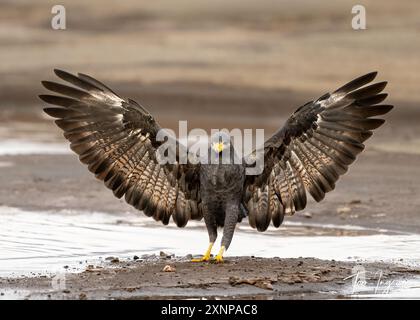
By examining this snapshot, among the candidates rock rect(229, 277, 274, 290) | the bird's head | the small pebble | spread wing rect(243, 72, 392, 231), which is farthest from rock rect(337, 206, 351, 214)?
rock rect(229, 277, 274, 290)

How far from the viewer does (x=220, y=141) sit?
10516mm

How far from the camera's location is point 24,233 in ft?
40.4

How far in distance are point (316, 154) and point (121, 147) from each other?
5.82 feet

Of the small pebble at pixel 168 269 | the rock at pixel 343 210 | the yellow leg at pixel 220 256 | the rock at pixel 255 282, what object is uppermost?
the rock at pixel 343 210

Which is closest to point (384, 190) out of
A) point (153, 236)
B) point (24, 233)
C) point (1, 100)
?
point (153, 236)

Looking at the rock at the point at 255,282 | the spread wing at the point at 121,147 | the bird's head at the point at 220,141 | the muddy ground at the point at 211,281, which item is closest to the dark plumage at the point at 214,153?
the spread wing at the point at 121,147

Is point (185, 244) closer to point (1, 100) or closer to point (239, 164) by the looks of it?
point (239, 164)

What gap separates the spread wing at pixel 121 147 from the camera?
10906mm

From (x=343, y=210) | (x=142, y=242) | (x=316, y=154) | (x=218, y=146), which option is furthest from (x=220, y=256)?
(x=343, y=210)

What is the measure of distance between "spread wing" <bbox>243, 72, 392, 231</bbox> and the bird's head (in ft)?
1.66

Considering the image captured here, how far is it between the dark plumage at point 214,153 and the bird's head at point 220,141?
0.70ft

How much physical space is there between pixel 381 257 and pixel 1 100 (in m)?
12.5

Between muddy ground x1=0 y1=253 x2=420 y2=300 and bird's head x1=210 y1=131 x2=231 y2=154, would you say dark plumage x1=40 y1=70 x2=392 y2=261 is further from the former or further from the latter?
muddy ground x1=0 y1=253 x2=420 y2=300

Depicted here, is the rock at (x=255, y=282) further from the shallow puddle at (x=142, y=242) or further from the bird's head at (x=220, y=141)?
the shallow puddle at (x=142, y=242)
